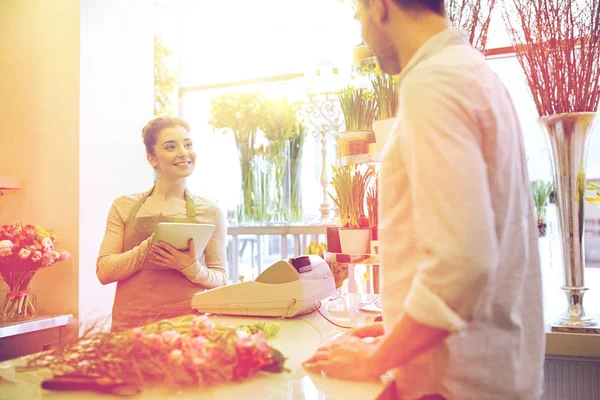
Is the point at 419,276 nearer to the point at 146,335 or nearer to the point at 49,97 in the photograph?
the point at 146,335

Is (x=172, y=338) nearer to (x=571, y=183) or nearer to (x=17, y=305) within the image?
(x=571, y=183)

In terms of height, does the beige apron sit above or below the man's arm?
below

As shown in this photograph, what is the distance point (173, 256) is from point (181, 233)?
0.21 meters

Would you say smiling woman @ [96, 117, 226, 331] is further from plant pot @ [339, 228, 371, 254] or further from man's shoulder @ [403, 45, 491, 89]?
man's shoulder @ [403, 45, 491, 89]

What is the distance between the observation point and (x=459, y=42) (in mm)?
805

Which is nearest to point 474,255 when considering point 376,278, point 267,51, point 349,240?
point 349,240

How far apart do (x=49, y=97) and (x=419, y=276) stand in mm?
2776

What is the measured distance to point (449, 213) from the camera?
2.22 feet

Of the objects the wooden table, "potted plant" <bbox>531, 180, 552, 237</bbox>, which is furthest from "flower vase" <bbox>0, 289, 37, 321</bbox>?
"potted plant" <bbox>531, 180, 552, 237</bbox>

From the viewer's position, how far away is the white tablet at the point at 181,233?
187 cm

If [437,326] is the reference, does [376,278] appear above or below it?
below

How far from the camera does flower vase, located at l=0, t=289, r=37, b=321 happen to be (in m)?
2.54

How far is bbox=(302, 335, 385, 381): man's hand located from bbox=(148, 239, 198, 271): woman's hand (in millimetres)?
1122

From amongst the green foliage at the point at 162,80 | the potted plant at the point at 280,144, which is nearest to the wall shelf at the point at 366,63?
the potted plant at the point at 280,144
